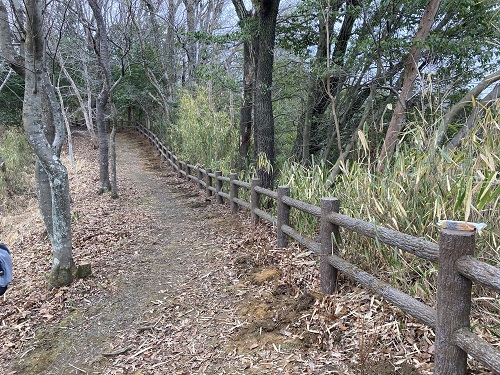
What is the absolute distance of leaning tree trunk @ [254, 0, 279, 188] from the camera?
6.25 metres

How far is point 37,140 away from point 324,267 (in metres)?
3.70

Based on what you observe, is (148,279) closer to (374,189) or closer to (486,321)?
(374,189)

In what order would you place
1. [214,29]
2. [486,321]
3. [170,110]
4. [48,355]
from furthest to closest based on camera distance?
[170,110]
[214,29]
[48,355]
[486,321]

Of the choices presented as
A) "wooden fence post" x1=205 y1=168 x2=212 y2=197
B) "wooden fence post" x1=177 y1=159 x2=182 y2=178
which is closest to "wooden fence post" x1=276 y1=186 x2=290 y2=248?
"wooden fence post" x1=205 y1=168 x2=212 y2=197

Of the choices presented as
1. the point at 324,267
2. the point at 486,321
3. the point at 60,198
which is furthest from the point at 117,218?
the point at 486,321

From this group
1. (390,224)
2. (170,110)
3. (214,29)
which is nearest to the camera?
(390,224)

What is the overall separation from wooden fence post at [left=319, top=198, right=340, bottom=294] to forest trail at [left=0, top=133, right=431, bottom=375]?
0.14 meters

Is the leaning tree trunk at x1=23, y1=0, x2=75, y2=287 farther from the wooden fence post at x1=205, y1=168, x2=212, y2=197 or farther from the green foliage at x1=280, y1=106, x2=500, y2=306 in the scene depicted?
the wooden fence post at x1=205, y1=168, x2=212, y2=197

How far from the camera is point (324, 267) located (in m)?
3.45

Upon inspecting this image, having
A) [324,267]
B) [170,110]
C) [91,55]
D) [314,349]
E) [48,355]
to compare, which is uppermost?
[91,55]

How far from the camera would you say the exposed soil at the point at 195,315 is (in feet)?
8.87

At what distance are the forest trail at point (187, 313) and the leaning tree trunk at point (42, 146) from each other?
1.21 feet

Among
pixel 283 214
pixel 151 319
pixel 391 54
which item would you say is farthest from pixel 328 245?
→ pixel 391 54

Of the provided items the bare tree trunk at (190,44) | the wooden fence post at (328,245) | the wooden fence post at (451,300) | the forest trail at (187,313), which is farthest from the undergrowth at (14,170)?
the wooden fence post at (451,300)
